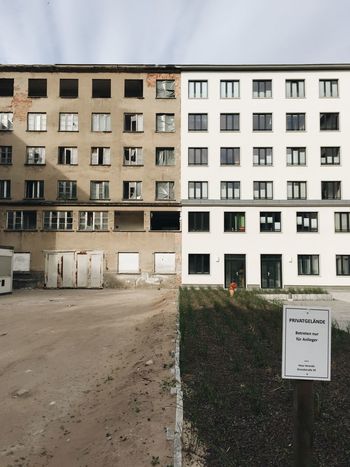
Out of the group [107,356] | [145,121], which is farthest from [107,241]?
[107,356]

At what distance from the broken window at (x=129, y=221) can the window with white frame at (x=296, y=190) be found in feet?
45.6

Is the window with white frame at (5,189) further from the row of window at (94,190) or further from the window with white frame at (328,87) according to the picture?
the window with white frame at (328,87)

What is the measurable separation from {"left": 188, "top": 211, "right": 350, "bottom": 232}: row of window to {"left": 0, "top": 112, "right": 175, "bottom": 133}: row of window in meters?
9.29

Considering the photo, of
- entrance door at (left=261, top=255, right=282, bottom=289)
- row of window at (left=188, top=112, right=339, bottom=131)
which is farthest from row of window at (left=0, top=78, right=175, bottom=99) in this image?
entrance door at (left=261, top=255, right=282, bottom=289)

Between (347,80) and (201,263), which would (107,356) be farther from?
(347,80)

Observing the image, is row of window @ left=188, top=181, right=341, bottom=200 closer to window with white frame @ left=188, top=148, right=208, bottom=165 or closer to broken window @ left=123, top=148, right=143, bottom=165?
window with white frame @ left=188, top=148, right=208, bottom=165

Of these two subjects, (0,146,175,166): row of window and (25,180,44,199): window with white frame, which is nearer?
(25,180,44,199): window with white frame

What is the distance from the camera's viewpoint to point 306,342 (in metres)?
3.60

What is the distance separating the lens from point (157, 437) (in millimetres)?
5531

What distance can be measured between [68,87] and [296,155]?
23.4 m

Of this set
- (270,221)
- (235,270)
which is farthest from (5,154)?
(270,221)

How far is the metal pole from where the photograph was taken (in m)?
3.77

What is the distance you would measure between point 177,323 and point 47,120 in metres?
29.5

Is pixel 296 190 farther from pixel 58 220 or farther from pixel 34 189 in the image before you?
pixel 34 189
